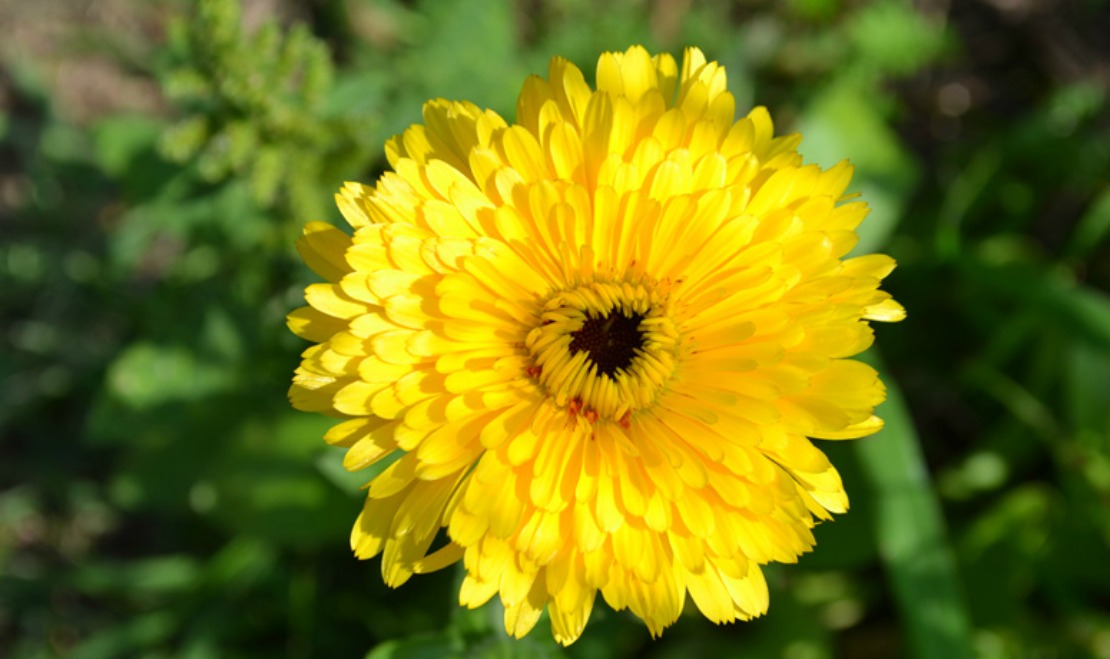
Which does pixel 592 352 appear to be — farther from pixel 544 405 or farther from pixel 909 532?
pixel 909 532

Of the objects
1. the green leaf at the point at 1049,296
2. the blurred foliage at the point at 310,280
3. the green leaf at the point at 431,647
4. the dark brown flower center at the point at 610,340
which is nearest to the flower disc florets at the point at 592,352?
the dark brown flower center at the point at 610,340

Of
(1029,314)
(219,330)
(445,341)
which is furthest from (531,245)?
(1029,314)

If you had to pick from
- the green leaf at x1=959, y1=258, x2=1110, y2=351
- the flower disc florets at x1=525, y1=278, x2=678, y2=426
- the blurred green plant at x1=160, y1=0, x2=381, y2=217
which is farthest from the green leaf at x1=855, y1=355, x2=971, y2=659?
the blurred green plant at x1=160, y1=0, x2=381, y2=217

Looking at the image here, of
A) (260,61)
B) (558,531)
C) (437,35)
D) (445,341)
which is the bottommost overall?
(558,531)

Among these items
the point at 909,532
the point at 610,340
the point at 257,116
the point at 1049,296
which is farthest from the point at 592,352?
the point at 1049,296

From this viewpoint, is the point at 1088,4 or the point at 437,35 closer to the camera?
the point at 437,35

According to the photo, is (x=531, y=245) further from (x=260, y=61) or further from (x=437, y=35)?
(x=437, y=35)

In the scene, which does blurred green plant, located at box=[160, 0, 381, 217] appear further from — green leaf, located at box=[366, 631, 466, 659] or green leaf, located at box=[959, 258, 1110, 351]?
green leaf, located at box=[959, 258, 1110, 351]
